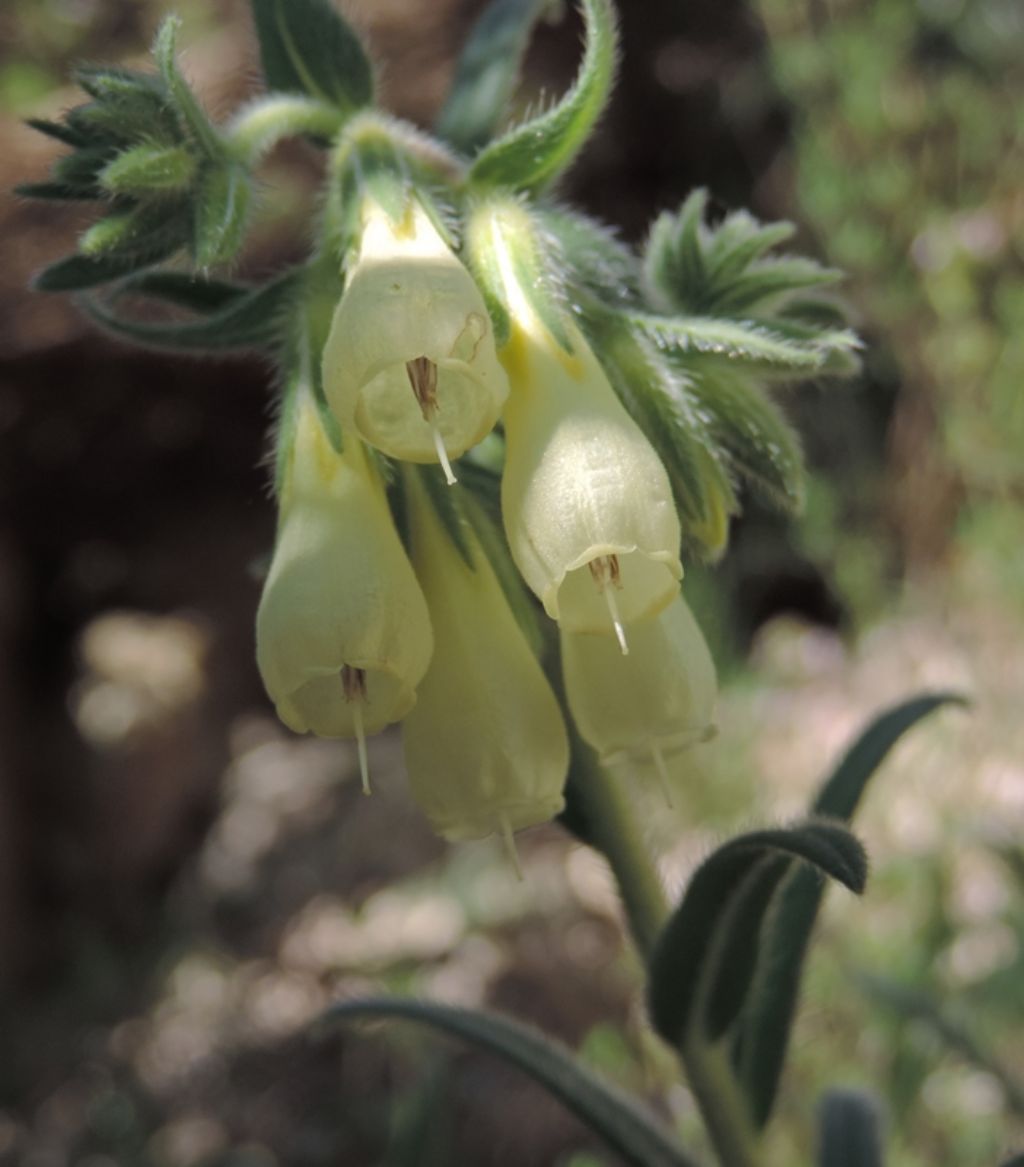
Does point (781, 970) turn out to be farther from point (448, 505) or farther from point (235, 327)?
point (235, 327)

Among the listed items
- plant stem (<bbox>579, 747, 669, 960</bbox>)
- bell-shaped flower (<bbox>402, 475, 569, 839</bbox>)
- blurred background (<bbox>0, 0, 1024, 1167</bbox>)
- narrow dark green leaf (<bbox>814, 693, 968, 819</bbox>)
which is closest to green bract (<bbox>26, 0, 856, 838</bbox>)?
bell-shaped flower (<bbox>402, 475, 569, 839</bbox>)

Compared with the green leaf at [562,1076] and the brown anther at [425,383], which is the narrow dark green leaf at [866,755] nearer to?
the green leaf at [562,1076]

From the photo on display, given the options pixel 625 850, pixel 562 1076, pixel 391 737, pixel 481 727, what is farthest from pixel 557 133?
pixel 391 737

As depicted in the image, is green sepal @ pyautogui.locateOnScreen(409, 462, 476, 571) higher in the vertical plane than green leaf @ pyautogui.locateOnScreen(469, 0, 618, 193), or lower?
lower

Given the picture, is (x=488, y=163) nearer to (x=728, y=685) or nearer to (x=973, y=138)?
(x=728, y=685)

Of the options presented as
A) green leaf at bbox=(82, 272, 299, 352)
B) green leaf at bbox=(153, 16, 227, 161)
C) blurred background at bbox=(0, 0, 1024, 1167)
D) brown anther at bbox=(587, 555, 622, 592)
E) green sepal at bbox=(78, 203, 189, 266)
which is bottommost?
blurred background at bbox=(0, 0, 1024, 1167)

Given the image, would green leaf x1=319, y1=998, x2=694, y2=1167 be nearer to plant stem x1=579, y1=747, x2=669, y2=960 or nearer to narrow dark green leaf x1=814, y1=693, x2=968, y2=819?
plant stem x1=579, y1=747, x2=669, y2=960

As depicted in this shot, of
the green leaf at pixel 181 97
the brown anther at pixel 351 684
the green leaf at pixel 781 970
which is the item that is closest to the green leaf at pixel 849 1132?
the green leaf at pixel 781 970
